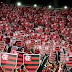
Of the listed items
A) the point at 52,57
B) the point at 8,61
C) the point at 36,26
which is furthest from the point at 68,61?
the point at 36,26

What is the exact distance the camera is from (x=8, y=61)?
642 centimetres

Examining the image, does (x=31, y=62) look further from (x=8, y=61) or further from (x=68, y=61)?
(x=68, y=61)

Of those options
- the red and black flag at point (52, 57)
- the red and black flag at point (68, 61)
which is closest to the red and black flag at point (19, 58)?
the red and black flag at point (68, 61)

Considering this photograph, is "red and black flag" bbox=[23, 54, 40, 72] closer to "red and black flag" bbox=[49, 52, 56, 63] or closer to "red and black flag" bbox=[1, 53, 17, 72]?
"red and black flag" bbox=[1, 53, 17, 72]

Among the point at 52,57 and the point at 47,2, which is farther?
the point at 47,2

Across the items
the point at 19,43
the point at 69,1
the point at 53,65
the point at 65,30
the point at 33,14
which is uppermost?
the point at 69,1

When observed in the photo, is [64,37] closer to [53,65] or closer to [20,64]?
[53,65]

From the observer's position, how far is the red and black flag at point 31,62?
6.46 metres

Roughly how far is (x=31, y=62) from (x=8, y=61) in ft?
2.23

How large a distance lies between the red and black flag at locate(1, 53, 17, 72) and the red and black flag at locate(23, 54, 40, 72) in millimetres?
327

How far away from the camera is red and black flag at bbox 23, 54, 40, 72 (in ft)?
21.2

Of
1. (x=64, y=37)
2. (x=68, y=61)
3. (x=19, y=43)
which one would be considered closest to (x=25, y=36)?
(x=19, y=43)

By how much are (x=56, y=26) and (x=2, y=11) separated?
718 cm

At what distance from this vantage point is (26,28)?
20312 mm
